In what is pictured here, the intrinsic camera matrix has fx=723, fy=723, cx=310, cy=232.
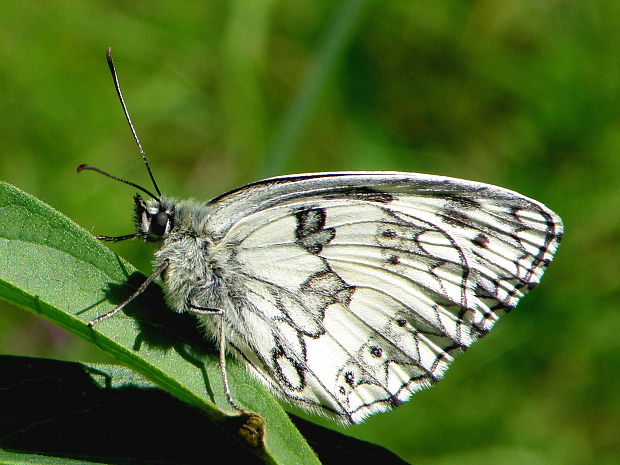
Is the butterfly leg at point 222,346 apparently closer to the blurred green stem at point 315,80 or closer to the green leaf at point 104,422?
the green leaf at point 104,422

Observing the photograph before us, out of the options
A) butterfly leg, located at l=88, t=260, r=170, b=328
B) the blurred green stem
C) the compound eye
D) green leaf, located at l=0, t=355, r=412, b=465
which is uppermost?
the blurred green stem

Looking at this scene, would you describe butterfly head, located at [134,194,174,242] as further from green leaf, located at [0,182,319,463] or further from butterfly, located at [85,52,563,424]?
green leaf, located at [0,182,319,463]

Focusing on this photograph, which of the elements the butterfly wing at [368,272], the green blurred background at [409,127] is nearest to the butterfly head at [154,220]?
the butterfly wing at [368,272]

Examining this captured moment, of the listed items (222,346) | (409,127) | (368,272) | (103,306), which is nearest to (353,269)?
(368,272)

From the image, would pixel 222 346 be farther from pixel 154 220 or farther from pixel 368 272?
pixel 368 272

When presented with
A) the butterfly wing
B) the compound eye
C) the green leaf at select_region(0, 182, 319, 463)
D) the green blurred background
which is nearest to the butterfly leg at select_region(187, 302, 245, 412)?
the green leaf at select_region(0, 182, 319, 463)
